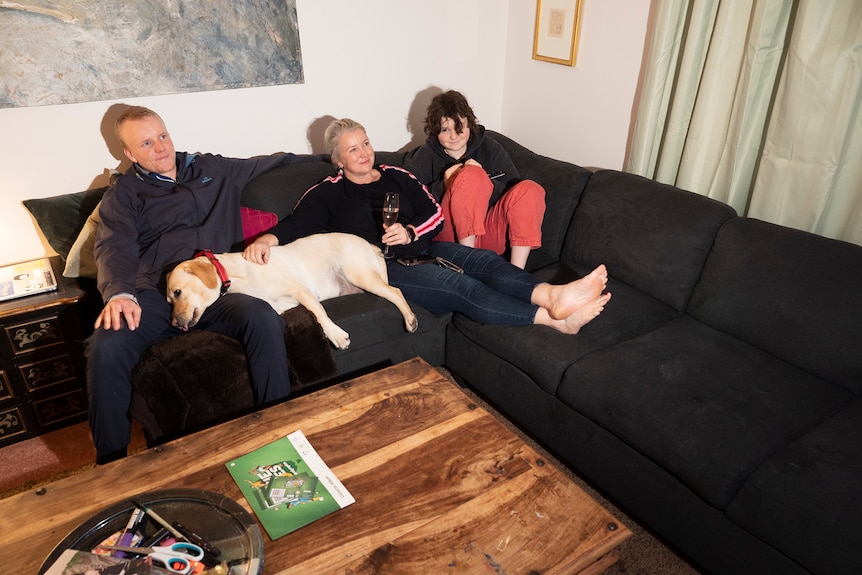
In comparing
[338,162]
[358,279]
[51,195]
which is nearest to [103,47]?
[51,195]

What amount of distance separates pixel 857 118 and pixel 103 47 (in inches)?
112

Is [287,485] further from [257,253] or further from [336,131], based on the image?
[336,131]

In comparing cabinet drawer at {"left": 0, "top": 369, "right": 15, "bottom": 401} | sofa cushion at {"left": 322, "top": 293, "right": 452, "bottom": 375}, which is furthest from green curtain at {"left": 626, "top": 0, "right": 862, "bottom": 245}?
cabinet drawer at {"left": 0, "top": 369, "right": 15, "bottom": 401}

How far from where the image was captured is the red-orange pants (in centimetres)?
242

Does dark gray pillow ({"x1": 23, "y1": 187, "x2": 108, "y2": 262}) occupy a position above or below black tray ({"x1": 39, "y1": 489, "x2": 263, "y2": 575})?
above

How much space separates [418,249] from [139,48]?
56.8 inches

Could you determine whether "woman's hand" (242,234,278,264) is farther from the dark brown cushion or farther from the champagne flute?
the champagne flute

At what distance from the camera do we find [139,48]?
2346mm

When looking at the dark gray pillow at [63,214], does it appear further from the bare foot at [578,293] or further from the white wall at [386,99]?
the bare foot at [578,293]

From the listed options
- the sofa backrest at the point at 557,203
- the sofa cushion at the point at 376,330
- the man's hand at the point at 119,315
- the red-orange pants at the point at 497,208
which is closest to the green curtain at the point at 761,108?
the sofa backrest at the point at 557,203

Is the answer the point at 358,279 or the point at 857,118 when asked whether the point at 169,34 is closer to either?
the point at 358,279

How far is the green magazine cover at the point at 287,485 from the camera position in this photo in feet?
4.06

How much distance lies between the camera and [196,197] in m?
2.22

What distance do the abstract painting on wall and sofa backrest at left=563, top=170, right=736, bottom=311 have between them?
1.57m
